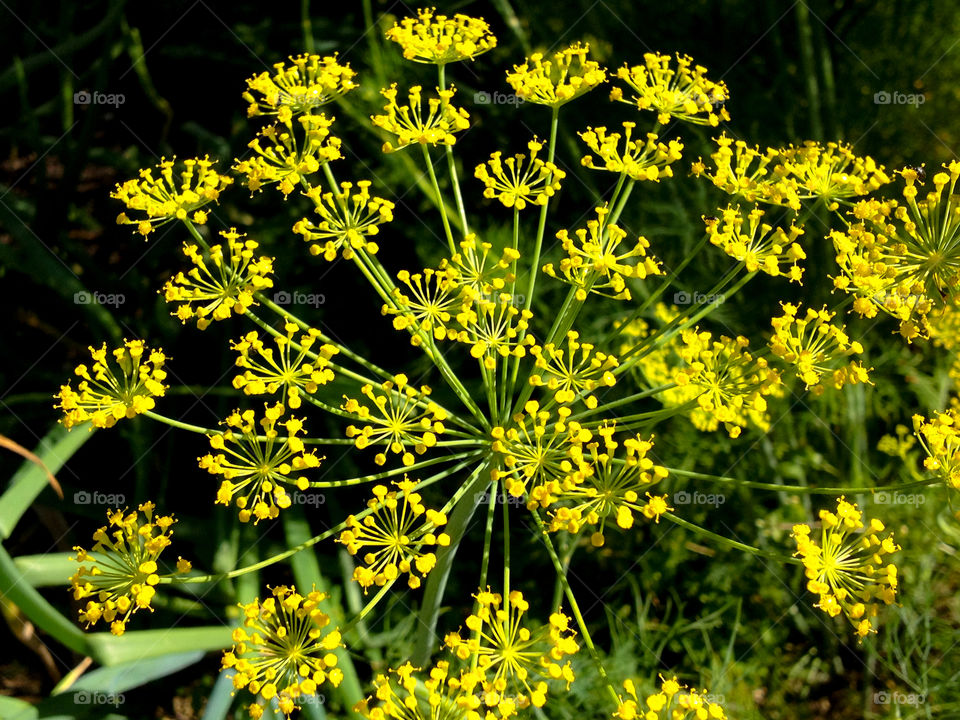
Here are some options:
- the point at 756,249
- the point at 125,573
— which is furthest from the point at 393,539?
the point at 756,249

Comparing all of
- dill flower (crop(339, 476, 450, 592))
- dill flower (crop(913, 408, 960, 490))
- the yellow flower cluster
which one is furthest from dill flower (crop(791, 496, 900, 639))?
dill flower (crop(339, 476, 450, 592))

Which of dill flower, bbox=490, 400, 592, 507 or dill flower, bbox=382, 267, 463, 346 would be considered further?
dill flower, bbox=382, 267, 463, 346

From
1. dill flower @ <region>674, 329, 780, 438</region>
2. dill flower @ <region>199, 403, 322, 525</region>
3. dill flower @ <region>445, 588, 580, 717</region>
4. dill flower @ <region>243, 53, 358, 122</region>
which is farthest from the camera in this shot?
dill flower @ <region>243, 53, 358, 122</region>

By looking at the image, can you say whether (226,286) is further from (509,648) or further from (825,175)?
(825,175)

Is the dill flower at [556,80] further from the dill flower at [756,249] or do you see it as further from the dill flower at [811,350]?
the dill flower at [811,350]

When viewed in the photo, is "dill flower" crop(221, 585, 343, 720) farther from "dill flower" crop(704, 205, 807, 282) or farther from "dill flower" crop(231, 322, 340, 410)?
"dill flower" crop(704, 205, 807, 282)

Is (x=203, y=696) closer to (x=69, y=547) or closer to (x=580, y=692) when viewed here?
(x=69, y=547)

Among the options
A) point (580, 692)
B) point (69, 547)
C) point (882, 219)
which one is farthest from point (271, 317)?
point (882, 219)
